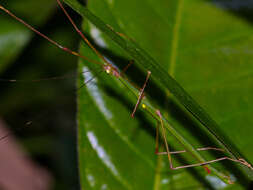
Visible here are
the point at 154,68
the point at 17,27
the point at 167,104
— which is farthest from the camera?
the point at 17,27

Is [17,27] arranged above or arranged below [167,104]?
above

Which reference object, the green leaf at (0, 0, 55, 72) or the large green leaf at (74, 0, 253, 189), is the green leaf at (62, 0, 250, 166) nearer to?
the large green leaf at (74, 0, 253, 189)

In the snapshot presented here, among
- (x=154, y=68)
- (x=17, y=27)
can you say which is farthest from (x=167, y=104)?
(x=17, y=27)

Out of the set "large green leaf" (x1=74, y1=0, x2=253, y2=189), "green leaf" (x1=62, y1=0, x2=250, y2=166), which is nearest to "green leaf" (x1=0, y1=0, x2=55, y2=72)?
"large green leaf" (x1=74, y1=0, x2=253, y2=189)

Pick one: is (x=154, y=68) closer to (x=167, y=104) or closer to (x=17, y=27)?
(x=167, y=104)

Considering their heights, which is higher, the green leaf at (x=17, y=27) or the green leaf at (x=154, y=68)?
the green leaf at (x=17, y=27)

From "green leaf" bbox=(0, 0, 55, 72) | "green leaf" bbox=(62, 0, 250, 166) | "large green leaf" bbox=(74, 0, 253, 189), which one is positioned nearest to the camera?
"green leaf" bbox=(62, 0, 250, 166)

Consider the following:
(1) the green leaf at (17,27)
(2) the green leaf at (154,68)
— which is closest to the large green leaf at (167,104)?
(2) the green leaf at (154,68)

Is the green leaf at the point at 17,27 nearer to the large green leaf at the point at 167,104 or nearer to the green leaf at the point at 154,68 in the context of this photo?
the large green leaf at the point at 167,104
